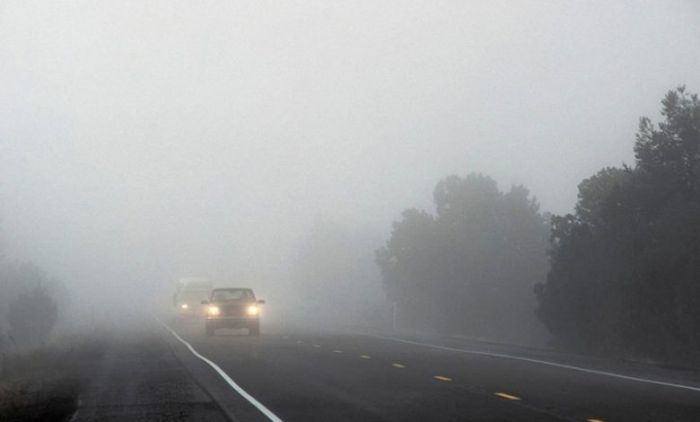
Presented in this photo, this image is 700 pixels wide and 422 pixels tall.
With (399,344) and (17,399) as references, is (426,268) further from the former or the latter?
(17,399)

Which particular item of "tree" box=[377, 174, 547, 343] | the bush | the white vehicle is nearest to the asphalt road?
the white vehicle

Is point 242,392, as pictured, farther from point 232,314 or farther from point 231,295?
point 231,295

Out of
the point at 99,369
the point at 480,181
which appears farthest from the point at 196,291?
the point at 99,369

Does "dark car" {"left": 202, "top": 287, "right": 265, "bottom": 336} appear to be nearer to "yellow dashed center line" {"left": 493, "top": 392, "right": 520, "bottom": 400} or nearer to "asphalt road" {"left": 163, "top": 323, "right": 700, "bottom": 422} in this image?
"asphalt road" {"left": 163, "top": 323, "right": 700, "bottom": 422}

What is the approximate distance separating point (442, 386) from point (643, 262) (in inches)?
944

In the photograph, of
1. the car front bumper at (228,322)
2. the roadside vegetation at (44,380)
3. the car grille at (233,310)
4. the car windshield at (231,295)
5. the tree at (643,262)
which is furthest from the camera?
the car windshield at (231,295)

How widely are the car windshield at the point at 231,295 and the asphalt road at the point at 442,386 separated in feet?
39.1

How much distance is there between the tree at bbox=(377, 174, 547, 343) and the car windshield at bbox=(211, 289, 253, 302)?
95.8ft

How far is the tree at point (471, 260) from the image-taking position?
73.2 m

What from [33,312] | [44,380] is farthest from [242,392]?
[33,312]

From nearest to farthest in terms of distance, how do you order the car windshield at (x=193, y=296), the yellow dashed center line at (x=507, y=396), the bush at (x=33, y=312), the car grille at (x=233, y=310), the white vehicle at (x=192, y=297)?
1. the yellow dashed center line at (x=507, y=396)
2. the car grille at (x=233, y=310)
3. the white vehicle at (x=192, y=297)
4. the car windshield at (x=193, y=296)
5. the bush at (x=33, y=312)

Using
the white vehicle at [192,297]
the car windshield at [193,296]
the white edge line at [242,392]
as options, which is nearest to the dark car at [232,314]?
the white edge line at [242,392]

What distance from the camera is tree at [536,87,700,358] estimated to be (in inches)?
1503

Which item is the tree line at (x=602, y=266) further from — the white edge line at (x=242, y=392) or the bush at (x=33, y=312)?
the bush at (x=33, y=312)
